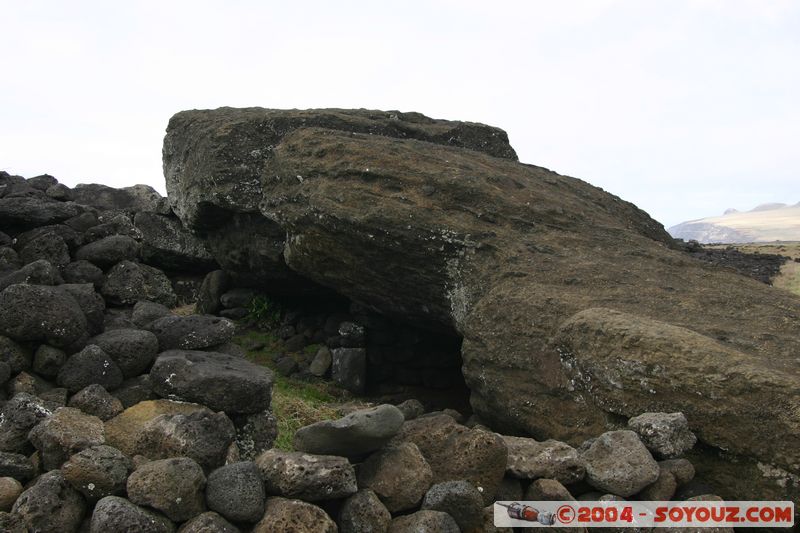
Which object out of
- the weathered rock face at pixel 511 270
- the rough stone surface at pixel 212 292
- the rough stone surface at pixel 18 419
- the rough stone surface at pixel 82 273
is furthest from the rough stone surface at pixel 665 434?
the rough stone surface at pixel 212 292

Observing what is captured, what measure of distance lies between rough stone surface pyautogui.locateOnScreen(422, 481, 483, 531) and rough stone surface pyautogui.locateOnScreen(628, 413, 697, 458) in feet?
6.32

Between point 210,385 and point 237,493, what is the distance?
2.13 metres

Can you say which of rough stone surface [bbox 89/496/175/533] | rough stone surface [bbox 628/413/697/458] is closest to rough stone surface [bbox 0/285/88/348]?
rough stone surface [bbox 89/496/175/533]

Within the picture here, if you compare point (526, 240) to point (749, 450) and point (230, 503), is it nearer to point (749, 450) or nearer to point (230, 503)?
point (749, 450)

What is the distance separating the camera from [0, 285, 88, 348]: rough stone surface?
716 cm

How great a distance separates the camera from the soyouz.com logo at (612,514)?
5789mm

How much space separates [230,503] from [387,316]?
27.1 feet

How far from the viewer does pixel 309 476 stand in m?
5.38

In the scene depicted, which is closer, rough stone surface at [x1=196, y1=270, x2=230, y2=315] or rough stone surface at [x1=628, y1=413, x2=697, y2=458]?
rough stone surface at [x1=628, y1=413, x2=697, y2=458]

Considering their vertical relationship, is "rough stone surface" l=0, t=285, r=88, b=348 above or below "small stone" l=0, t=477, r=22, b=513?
above

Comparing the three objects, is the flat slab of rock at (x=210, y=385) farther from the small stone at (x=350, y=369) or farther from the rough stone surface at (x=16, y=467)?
the small stone at (x=350, y=369)

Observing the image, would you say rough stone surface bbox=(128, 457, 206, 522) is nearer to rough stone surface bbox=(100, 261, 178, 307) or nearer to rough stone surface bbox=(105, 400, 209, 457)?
rough stone surface bbox=(105, 400, 209, 457)

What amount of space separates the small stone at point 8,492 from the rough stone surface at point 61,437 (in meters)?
0.40

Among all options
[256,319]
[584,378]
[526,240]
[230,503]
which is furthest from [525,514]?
[256,319]
